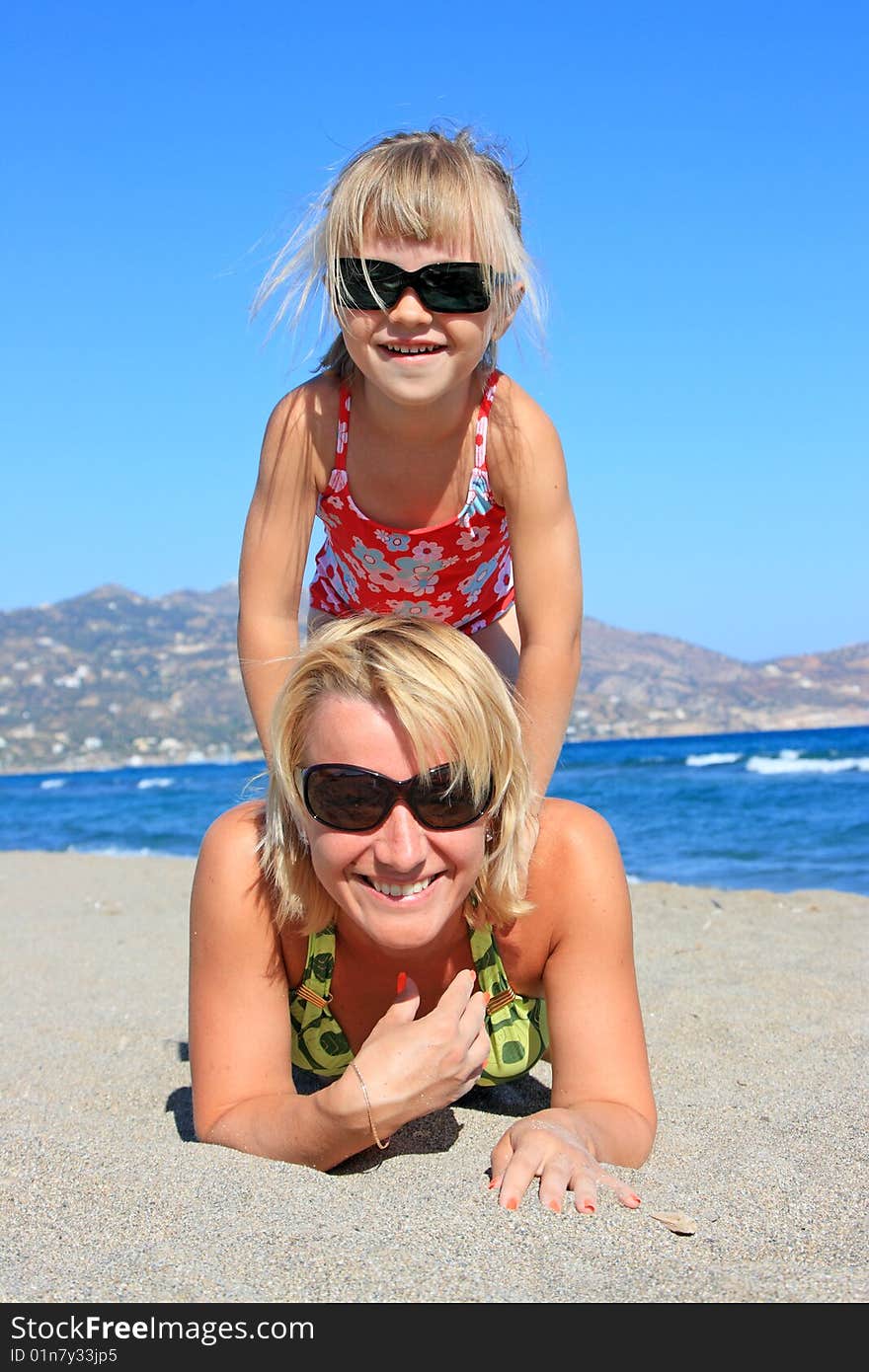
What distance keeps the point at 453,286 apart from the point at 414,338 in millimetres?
175

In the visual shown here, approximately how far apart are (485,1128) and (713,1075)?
97 cm

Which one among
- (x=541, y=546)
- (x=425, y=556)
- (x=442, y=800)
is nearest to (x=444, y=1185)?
(x=442, y=800)

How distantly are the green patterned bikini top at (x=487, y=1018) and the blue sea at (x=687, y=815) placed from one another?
50 centimetres

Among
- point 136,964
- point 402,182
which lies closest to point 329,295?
point 402,182

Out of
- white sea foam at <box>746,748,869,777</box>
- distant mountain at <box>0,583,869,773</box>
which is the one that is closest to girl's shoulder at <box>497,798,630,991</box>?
white sea foam at <box>746,748,869,777</box>

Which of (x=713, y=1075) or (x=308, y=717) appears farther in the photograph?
(x=713, y=1075)

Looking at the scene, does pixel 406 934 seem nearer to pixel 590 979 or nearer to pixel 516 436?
pixel 590 979

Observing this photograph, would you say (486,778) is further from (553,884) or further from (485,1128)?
(485,1128)

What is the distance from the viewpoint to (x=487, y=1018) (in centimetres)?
297

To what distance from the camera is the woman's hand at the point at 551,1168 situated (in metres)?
2.30

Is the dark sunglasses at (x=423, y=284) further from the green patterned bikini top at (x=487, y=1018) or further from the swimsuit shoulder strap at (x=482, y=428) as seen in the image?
the green patterned bikini top at (x=487, y=1018)

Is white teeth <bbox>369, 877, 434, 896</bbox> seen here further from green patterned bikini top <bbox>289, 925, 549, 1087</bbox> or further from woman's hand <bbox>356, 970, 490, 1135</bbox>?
green patterned bikini top <bbox>289, 925, 549, 1087</bbox>

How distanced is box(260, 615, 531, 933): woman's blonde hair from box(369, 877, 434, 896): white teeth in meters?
0.21

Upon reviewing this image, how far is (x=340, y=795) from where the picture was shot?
253cm
